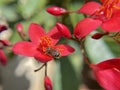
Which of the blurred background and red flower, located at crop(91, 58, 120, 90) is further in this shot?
the blurred background

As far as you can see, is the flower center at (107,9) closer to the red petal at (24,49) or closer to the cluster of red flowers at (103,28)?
the cluster of red flowers at (103,28)

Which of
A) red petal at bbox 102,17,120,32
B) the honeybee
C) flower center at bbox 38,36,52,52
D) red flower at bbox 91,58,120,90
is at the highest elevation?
red petal at bbox 102,17,120,32

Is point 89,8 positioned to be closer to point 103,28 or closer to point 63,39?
point 103,28

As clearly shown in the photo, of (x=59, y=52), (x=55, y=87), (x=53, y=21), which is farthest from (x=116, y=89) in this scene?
(x=53, y=21)

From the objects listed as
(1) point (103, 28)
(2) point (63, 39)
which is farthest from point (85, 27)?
(2) point (63, 39)

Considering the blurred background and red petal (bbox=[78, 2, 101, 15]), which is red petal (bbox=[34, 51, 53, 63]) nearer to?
red petal (bbox=[78, 2, 101, 15])

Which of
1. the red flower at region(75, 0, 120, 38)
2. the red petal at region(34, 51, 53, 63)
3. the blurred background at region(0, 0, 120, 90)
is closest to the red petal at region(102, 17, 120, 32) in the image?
the red flower at region(75, 0, 120, 38)
